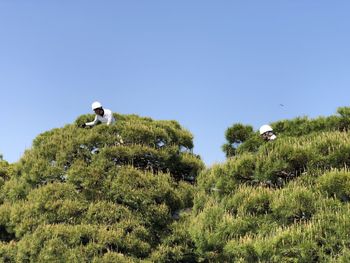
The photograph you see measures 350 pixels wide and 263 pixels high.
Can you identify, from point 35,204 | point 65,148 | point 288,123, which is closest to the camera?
point 35,204

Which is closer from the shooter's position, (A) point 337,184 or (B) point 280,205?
(A) point 337,184

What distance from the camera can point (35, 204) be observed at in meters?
8.49

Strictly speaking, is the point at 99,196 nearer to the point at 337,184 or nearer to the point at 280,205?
the point at 280,205

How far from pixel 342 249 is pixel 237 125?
6.02 m

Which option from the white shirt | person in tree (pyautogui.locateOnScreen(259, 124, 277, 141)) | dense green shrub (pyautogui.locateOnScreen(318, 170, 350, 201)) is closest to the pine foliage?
dense green shrub (pyautogui.locateOnScreen(318, 170, 350, 201))

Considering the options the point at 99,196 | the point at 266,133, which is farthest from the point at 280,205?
A: the point at 99,196

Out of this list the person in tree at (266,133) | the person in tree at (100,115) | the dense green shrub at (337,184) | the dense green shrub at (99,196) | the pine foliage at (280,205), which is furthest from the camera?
the person in tree at (100,115)

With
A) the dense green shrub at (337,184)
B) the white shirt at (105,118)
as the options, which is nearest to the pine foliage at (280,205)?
the dense green shrub at (337,184)

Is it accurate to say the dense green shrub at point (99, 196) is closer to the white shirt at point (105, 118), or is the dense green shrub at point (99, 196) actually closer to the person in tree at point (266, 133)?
the white shirt at point (105, 118)

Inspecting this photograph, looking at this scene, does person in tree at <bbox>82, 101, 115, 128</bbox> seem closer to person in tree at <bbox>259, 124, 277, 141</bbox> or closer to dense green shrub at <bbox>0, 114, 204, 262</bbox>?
dense green shrub at <bbox>0, 114, 204, 262</bbox>

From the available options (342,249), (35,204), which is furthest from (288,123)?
(35,204)

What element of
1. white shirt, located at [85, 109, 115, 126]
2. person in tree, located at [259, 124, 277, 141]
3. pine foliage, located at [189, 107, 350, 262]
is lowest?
pine foliage, located at [189, 107, 350, 262]

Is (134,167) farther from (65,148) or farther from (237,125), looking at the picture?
(237,125)

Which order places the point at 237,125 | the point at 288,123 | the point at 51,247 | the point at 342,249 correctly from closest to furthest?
the point at 342,249 → the point at 51,247 → the point at 288,123 → the point at 237,125
